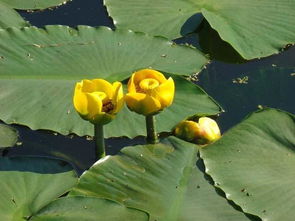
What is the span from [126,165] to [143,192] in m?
0.14

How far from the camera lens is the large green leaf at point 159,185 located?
1900 millimetres

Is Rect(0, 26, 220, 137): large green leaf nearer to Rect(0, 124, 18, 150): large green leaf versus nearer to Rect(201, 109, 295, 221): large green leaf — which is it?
Rect(0, 124, 18, 150): large green leaf

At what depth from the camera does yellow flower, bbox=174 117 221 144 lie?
2.24m

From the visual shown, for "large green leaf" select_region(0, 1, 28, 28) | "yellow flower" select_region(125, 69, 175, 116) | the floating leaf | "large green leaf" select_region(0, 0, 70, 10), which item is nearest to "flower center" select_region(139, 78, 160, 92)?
"yellow flower" select_region(125, 69, 175, 116)

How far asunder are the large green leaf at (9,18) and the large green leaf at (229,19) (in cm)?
37

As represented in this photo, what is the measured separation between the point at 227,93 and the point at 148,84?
0.66 metres

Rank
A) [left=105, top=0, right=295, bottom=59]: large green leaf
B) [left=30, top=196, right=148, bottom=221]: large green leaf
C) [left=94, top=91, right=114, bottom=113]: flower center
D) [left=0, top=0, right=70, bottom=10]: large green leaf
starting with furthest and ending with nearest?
[left=0, top=0, right=70, bottom=10]: large green leaf
[left=105, top=0, right=295, bottom=59]: large green leaf
[left=94, top=91, right=114, bottom=113]: flower center
[left=30, top=196, right=148, bottom=221]: large green leaf

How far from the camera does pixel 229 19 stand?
276 centimetres

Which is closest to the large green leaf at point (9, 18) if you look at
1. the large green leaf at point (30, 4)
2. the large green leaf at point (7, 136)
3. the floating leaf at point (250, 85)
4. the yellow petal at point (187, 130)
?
the large green leaf at point (30, 4)

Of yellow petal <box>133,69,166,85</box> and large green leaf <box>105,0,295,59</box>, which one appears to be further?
large green leaf <box>105,0,295,59</box>

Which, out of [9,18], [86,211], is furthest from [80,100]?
[9,18]

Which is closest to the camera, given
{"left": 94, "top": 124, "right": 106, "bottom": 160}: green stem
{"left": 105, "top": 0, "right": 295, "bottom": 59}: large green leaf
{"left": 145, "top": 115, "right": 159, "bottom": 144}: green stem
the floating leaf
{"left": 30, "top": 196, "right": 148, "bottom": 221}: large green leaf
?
{"left": 30, "top": 196, "right": 148, "bottom": 221}: large green leaf

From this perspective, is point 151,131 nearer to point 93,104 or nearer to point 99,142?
point 99,142

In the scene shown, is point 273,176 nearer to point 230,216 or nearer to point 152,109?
point 230,216
